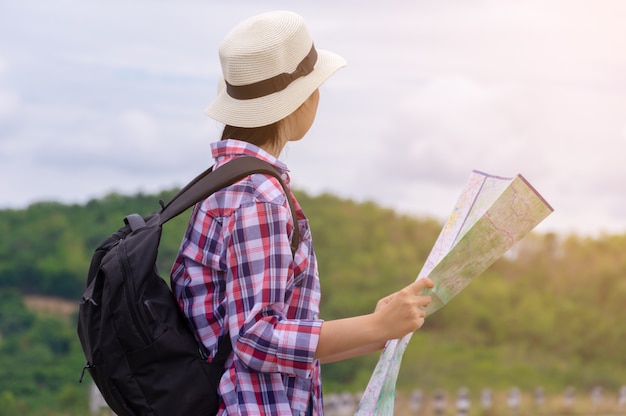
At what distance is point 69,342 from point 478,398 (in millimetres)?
4160

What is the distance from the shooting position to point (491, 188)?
6.64 feet

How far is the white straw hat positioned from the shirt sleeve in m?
0.27

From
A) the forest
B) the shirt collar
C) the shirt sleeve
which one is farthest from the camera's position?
the forest

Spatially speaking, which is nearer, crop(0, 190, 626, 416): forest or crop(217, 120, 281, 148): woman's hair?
crop(217, 120, 281, 148): woman's hair

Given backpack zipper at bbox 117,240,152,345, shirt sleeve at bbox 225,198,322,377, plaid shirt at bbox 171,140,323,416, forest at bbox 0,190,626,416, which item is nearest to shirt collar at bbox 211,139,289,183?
plaid shirt at bbox 171,140,323,416

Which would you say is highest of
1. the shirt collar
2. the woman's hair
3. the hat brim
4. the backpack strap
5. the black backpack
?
the hat brim

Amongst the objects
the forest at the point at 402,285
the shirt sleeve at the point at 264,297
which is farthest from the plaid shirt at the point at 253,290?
the forest at the point at 402,285

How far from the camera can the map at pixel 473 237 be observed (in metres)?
1.94

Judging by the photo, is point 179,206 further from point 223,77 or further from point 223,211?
point 223,77

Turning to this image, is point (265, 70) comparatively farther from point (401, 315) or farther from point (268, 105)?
point (401, 315)

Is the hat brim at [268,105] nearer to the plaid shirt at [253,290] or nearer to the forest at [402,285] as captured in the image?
the plaid shirt at [253,290]

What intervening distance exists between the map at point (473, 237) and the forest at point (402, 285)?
6659mm

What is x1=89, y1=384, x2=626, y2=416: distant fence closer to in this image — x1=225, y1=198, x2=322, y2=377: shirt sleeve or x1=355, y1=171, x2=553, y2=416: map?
x1=355, y1=171, x2=553, y2=416: map

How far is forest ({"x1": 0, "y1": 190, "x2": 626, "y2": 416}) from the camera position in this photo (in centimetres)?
921
